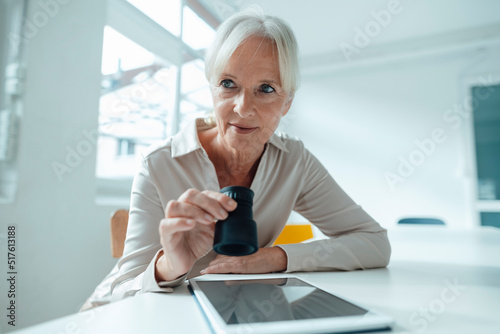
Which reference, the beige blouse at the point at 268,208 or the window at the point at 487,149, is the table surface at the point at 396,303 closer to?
the beige blouse at the point at 268,208

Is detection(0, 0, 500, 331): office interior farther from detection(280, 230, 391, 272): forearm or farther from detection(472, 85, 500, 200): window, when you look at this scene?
detection(280, 230, 391, 272): forearm

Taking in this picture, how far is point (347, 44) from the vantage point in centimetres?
439

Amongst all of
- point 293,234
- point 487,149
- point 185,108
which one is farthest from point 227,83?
point 487,149

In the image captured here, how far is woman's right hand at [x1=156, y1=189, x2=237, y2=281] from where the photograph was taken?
0.56 metres

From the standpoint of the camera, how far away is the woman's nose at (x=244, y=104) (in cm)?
90

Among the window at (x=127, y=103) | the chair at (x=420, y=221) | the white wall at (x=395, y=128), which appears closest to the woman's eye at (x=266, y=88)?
the window at (x=127, y=103)

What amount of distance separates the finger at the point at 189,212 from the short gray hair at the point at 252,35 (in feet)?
1.56

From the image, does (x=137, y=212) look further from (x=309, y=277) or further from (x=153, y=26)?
(x=153, y=26)

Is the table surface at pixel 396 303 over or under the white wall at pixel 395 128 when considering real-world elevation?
under

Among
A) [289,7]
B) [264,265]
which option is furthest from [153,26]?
[264,265]

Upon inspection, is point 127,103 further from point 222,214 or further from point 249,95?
point 222,214

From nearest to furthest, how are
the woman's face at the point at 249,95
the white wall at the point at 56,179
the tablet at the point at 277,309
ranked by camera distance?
the tablet at the point at 277,309, the woman's face at the point at 249,95, the white wall at the point at 56,179

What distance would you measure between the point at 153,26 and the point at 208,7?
1.08 m

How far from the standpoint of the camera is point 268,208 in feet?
3.59
